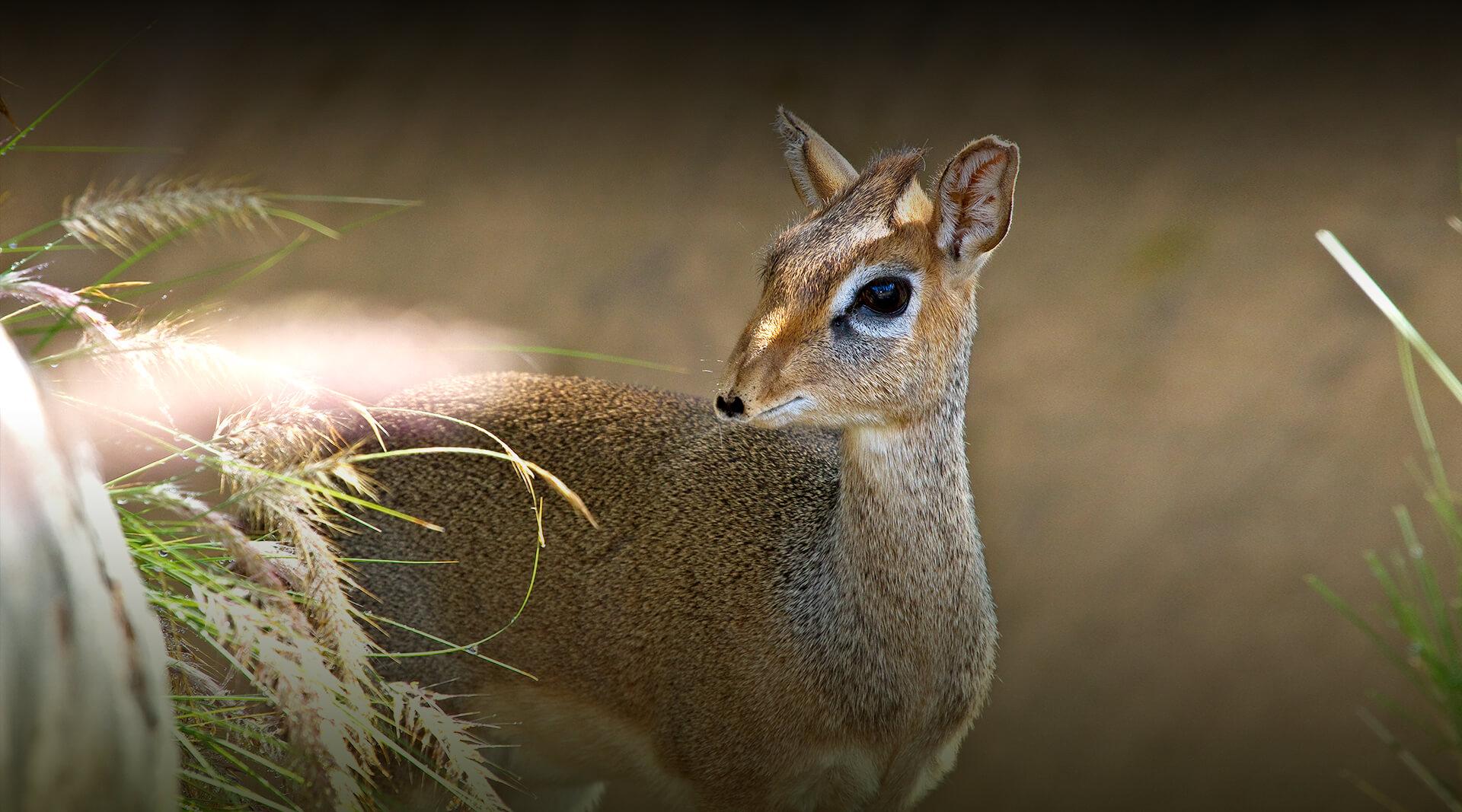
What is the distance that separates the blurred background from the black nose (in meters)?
1.92

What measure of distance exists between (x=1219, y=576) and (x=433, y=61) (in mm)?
2984

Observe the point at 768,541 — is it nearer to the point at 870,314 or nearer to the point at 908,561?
the point at 908,561

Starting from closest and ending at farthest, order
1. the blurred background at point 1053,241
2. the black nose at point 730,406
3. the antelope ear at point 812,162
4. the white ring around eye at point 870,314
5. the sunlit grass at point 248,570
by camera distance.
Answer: the sunlit grass at point 248,570 < the black nose at point 730,406 < the white ring around eye at point 870,314 < the antelope ear at point 812,162 < the blurred background at point 1053,241

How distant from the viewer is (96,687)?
1.08 m

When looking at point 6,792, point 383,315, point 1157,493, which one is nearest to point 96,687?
point 6,792

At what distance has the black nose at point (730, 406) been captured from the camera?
1.85 m

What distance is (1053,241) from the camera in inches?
159

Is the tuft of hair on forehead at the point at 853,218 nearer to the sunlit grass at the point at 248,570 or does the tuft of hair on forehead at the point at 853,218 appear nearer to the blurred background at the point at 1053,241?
the sunlit grass at the point at 248,570

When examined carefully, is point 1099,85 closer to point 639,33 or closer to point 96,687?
point 639,33

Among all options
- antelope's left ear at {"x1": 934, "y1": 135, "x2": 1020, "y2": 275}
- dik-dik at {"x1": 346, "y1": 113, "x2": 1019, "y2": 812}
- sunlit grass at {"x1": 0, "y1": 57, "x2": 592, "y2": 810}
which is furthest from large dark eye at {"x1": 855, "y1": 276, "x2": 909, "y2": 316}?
sunlit grass at {"x1": 0, "y1": 57, "x2": 592, "y2": 810}

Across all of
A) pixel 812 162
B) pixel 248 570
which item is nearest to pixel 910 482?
pixel 812 162

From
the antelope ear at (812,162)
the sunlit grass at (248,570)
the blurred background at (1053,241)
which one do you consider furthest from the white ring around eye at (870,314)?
the blurred background at (1053,241)

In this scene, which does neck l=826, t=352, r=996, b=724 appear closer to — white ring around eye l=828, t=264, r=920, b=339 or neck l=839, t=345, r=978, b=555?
neck l=839, t=345, r=978, b=555

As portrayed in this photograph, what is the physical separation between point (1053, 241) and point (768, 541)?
83.9 inches
